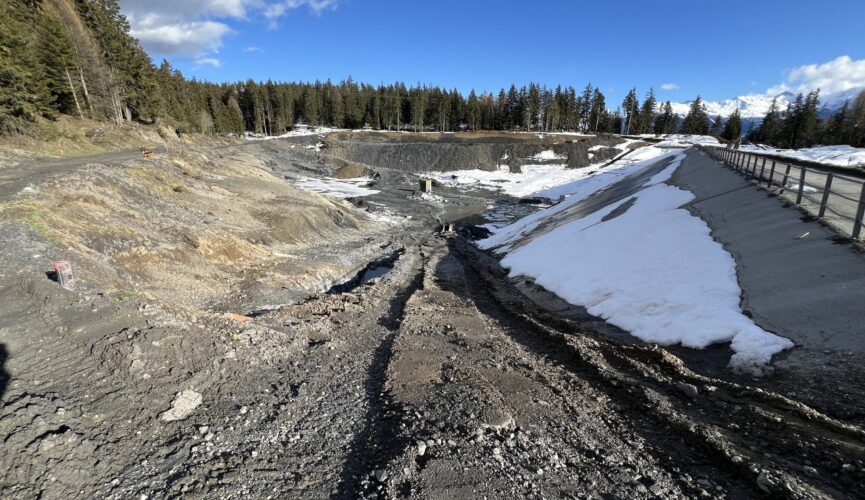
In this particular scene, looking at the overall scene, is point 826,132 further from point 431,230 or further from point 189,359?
point 189,359

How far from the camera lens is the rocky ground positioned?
14.5 ft

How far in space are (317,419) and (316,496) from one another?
1.65 meters

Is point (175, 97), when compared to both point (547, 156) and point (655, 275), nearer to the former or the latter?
point (547, 156)

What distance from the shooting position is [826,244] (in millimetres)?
8852

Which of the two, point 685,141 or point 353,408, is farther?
point 685,141

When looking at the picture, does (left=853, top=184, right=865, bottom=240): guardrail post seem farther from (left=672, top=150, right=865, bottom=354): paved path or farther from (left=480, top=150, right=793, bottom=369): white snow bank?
(left=480, top=150, right=793, bottom=369): white snow bank

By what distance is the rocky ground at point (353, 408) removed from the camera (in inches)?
174

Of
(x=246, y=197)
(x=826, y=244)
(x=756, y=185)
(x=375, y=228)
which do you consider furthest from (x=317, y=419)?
(x=375, y=228)

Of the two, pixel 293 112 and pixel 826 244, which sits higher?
pixel 293 112

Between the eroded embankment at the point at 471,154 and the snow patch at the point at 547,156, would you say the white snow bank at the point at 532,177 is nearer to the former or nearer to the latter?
the eroded embankment at the point at 471,154

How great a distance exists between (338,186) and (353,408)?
154 ft

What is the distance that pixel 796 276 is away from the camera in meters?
8.24

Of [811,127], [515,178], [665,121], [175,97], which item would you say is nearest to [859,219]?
[515,178]

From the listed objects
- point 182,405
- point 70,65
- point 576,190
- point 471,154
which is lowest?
point 576,190
